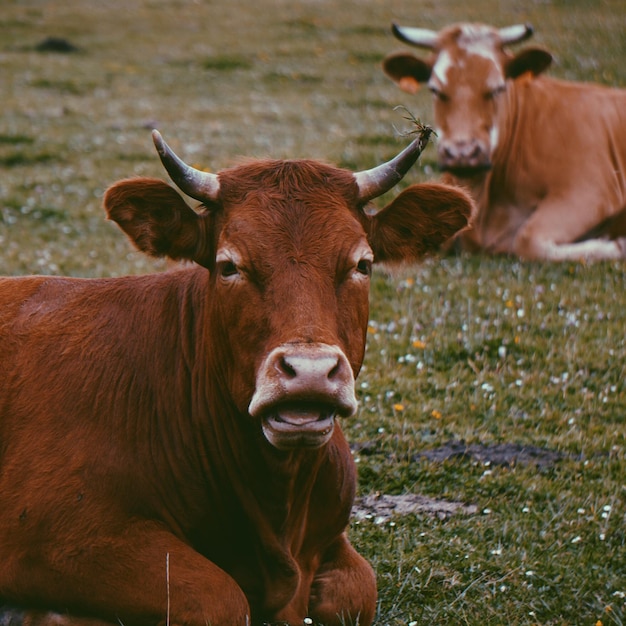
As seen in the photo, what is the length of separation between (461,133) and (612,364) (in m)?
4.48

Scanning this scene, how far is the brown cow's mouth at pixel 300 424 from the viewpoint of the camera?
4.20 meters

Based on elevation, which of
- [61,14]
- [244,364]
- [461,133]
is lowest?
[61,14]

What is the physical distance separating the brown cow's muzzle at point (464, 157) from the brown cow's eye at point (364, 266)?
293 inches

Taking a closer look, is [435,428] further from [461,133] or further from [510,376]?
[461,133]

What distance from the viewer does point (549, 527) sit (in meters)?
6.20

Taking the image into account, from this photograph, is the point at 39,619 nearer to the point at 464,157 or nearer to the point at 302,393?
the point at 302,393

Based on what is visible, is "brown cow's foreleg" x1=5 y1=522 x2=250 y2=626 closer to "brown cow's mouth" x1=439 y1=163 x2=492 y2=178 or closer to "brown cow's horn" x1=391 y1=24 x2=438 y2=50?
"brown cow's mouth" x1=439 y1=163 x2=492 y2=178

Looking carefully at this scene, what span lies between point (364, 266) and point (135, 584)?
170cm

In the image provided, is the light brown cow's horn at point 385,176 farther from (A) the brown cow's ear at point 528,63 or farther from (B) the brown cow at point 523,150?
(A) the brown cow's ear at point 528,63

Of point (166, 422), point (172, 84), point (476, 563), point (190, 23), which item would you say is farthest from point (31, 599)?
point (190, 23)

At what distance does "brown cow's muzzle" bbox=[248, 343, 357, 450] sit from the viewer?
161 inches

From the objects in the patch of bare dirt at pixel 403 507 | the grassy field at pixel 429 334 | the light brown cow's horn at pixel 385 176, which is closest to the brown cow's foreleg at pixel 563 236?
the grassy field at pixel 429 334

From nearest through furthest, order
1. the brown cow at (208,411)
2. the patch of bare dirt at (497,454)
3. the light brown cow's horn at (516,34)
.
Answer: the brown cow at (208,411) < the patch of bare dirt at (497,454) < the light brown cow's horn at (516,34)

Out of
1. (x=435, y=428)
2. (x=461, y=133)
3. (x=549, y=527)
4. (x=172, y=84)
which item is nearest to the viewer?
(x=549, y=527)
